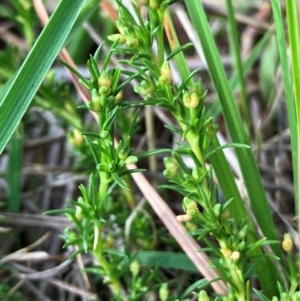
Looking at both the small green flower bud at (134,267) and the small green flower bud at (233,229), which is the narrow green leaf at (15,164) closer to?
the small green flower bud at (134,267)

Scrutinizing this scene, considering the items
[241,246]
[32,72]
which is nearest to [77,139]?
[32,72]

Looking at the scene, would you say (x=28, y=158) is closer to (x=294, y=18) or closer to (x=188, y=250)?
(x=188, y=250)

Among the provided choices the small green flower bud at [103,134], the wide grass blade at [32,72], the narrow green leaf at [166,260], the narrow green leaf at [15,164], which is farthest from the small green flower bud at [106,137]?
the narrow green leaf at [15,164]

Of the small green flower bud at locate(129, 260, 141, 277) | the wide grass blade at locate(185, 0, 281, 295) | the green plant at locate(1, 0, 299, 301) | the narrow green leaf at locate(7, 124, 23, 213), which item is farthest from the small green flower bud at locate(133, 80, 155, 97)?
the narrow green leaf at locate(7, 124, 23, 213)

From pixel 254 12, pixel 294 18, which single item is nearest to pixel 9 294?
pixel 294 18

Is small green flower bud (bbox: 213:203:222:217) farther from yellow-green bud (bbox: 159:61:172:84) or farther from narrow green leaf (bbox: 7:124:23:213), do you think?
narrow green leaf (bbox: 7:124:23:213)
